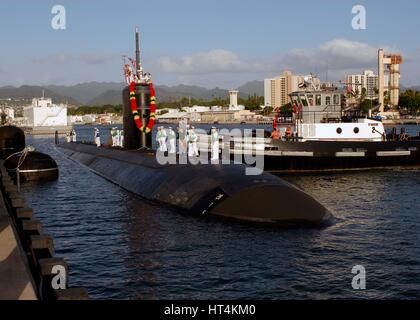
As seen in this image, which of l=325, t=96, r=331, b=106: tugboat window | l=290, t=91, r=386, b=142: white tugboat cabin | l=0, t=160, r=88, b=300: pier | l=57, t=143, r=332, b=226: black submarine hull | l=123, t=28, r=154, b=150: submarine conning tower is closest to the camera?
l=0, t=160, r=88, b=300: pier

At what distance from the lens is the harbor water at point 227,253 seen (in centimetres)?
1055

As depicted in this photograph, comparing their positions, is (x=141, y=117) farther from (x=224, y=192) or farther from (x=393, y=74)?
(x=393, y=74)

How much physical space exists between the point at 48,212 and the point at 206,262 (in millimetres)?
10379

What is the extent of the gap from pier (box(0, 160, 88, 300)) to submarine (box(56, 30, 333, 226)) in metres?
5.99

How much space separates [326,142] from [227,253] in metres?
24.3

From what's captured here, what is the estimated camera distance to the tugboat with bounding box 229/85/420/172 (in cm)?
3550

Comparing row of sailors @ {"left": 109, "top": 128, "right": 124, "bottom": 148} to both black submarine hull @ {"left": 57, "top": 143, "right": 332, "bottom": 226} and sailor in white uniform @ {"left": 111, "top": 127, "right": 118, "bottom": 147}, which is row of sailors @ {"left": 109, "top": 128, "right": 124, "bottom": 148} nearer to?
sailor in white uniform @ {"left": 111, "top": 127, "right": 118, "bottom": 147}

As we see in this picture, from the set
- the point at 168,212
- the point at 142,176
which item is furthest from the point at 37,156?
the point at 168,212

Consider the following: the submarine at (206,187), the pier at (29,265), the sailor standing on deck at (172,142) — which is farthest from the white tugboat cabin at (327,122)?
the pier at (29,265)

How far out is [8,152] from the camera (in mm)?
33281

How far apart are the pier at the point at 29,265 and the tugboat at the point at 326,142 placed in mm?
24747

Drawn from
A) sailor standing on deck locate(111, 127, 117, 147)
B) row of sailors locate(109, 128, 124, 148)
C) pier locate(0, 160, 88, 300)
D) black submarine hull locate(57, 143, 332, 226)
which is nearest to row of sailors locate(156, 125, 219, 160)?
black submarine hull locate(57, 143, 332, 226)

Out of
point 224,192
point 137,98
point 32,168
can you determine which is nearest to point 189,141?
point 137,98
